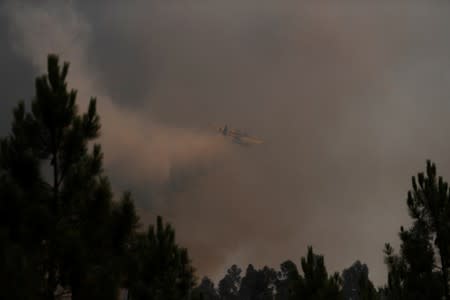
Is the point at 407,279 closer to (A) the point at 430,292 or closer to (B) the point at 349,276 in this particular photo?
(A) the point at 430,292

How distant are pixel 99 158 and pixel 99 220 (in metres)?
2.00

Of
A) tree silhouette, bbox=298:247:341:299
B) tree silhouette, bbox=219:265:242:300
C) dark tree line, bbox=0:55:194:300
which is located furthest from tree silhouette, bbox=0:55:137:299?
tree silhouette, bbox=219:265:242:300

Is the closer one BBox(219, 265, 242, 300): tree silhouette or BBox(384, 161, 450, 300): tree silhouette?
BBox(384, 161, 450, 300): tree silhouette

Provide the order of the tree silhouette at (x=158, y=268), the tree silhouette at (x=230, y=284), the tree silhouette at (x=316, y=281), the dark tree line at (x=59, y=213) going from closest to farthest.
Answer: the dark tree line at (x=59, y=213) < the tree silhouette at (x=158, y=268) < the tree silhouette at (x=316, y=281) < the tree silhouette at (x=230, y=284)

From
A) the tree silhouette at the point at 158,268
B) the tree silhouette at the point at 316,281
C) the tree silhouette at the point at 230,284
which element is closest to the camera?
the tree silhouette at the point at 158,268

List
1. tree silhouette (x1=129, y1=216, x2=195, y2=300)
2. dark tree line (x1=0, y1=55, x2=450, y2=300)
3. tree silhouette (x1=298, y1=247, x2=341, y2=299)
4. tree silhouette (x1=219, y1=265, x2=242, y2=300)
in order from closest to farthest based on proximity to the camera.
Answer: dark tree line (x1=0, y1=55, x2=450, y2=300)
tree silhouette (x1=129, y1=216, x2=195, y2=300)
tree silhouette (x1=298, y1=247, x2=341, y2=299)
tree silhouette (x1=219, y1=265, x2=242, y2=300)

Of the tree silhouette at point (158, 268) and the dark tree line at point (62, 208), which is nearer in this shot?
the dark tree line at point (62, 208)

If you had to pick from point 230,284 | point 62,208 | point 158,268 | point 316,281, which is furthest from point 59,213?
point 230,284

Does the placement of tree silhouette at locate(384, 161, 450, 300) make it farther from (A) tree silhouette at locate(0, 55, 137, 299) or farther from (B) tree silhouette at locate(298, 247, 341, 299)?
(A) tree silhouette at locate(0, 55, 137, 299)

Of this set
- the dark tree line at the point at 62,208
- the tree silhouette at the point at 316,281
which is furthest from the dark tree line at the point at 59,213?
the tree silhouette at the point at 316,281

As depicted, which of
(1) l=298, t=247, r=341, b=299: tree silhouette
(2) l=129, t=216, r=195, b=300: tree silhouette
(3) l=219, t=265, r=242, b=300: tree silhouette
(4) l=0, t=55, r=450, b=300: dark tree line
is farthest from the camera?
(3) l=219, t=265, r=242, b=300: tree silhouette

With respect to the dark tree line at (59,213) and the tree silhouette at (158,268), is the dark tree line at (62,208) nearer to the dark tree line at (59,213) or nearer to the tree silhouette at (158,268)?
the dark tree line at (59,213)

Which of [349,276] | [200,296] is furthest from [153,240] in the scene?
[349,276]

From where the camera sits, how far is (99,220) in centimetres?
1489
